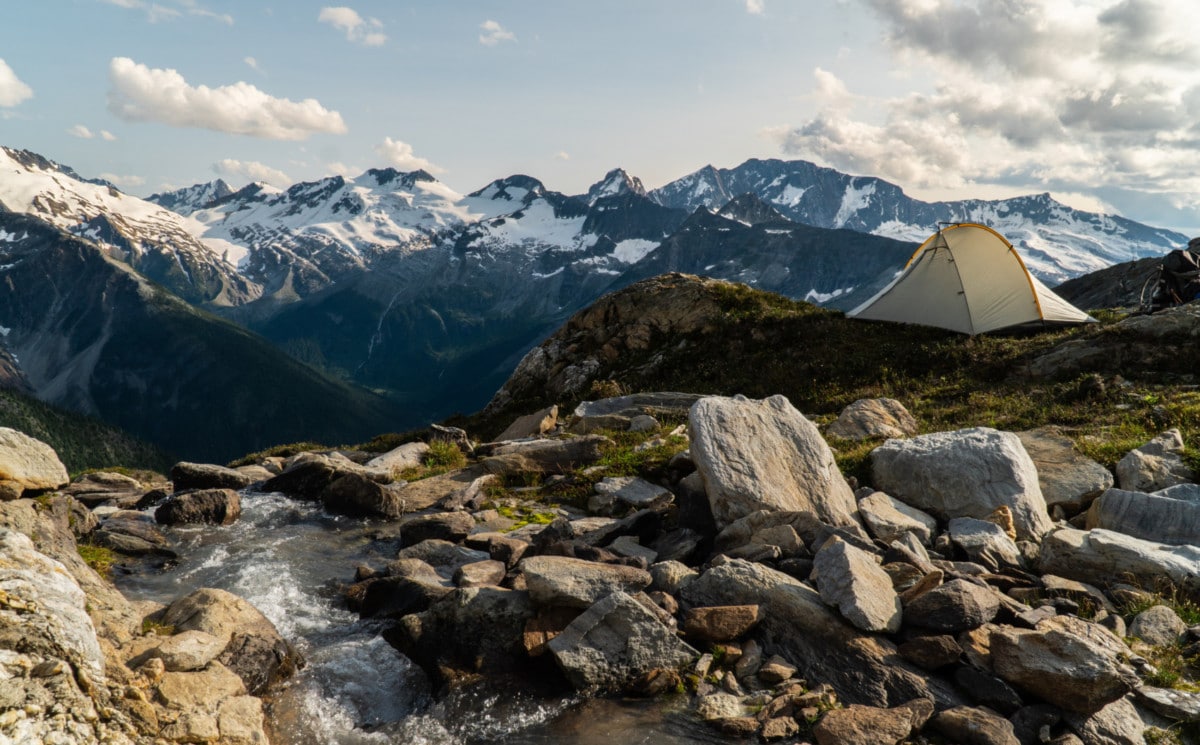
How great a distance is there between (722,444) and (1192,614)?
7.28m

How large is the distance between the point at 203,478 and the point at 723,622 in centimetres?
1819

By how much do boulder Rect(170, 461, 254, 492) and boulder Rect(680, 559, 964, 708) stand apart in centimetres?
1685

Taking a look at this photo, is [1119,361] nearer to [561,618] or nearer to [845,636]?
[845,636]

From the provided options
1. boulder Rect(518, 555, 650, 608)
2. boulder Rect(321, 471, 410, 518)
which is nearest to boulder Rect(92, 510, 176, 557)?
boulder Rect(321, 471, 410, 518)

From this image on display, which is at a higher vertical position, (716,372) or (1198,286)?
(1198,286)

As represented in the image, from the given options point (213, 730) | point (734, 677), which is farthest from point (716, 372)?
point (213, 730)

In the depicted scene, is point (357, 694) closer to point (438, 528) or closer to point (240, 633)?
point (240, 633)

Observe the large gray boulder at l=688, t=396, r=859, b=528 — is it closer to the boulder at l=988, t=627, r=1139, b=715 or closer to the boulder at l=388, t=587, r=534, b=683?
the boulder at l=988, t=627, r=1139, b=715

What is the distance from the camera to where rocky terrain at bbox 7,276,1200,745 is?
7.19 m

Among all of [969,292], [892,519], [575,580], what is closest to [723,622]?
[575,580]

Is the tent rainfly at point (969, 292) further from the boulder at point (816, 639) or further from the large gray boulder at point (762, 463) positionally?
the boulder at point (816, 639)

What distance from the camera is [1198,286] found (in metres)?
28.7

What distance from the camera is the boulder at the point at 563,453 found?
19.0 meters

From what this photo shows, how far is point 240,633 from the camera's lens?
30.3 ft
